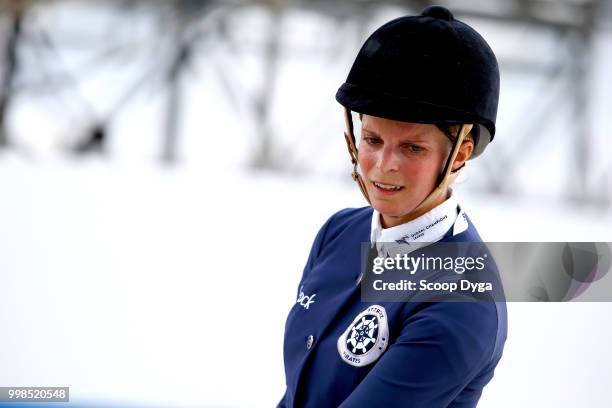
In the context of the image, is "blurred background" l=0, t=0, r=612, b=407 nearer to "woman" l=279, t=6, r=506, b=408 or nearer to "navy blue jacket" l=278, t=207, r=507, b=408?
"navy blue jacket" l=278, t=207, r=507, b=408

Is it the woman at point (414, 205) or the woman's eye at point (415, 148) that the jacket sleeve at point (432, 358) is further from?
the woman's eye at point (415, 148)

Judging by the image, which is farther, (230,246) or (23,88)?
(23,88)

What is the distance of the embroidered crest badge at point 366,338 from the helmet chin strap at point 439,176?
13 centimetres

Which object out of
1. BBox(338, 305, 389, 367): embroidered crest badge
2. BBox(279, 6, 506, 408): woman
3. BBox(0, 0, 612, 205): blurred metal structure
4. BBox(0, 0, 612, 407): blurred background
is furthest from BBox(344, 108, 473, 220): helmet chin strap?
BBox(0, 0, 612, 205): blurred metal structure

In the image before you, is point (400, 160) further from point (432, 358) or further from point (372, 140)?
point (432, 358)

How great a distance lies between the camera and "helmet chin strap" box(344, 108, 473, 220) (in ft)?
3.52

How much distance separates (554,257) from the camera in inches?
62.7

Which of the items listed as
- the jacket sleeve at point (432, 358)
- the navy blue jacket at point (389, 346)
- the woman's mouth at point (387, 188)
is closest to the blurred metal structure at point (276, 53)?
the navy blue jacket at point (389, 346)

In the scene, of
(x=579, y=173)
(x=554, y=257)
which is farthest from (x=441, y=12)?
(x=579, y=173)

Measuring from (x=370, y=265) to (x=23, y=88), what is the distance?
→ 2.74 m

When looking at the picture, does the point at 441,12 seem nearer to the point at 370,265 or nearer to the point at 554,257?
the point at 370,265

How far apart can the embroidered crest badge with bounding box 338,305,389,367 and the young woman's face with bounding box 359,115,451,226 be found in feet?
0.41

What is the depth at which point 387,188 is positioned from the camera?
1102mm

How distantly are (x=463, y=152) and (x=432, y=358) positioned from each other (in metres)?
0.24
